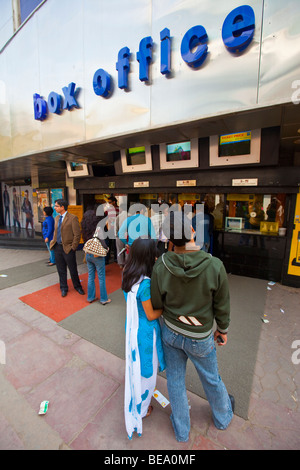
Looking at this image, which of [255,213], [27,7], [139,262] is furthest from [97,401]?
[27,7]

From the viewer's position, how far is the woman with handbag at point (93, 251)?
3.79 metres

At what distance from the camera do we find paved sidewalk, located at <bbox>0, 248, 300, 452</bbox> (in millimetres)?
1767

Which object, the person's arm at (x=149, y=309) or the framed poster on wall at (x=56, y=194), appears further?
the framed poster on wall at (x=56, y=194)

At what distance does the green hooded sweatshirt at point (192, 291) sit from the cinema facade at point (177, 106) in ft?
7.96

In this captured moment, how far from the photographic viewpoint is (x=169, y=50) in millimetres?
3293

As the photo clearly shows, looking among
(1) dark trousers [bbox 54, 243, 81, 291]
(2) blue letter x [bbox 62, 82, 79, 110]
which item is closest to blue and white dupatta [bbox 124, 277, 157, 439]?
(1) dark trousers [bbox 54, 243, 81, 291]

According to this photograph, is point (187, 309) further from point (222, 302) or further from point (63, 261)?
point (63, 261)

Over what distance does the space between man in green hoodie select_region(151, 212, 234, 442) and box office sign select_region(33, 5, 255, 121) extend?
2.86 metres

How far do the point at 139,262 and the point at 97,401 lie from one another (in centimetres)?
153

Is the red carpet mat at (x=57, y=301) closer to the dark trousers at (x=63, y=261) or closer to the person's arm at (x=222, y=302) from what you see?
the dark trousers at (x=63, y=261)

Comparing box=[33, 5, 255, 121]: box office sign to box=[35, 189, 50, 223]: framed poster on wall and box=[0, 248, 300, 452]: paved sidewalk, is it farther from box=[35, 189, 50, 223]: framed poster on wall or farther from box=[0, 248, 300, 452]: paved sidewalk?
box=[35, 189, 50, 223]: framed poster on wall

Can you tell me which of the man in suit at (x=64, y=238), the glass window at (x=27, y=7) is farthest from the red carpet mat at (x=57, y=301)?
the glass window at (x=27, y=7)
